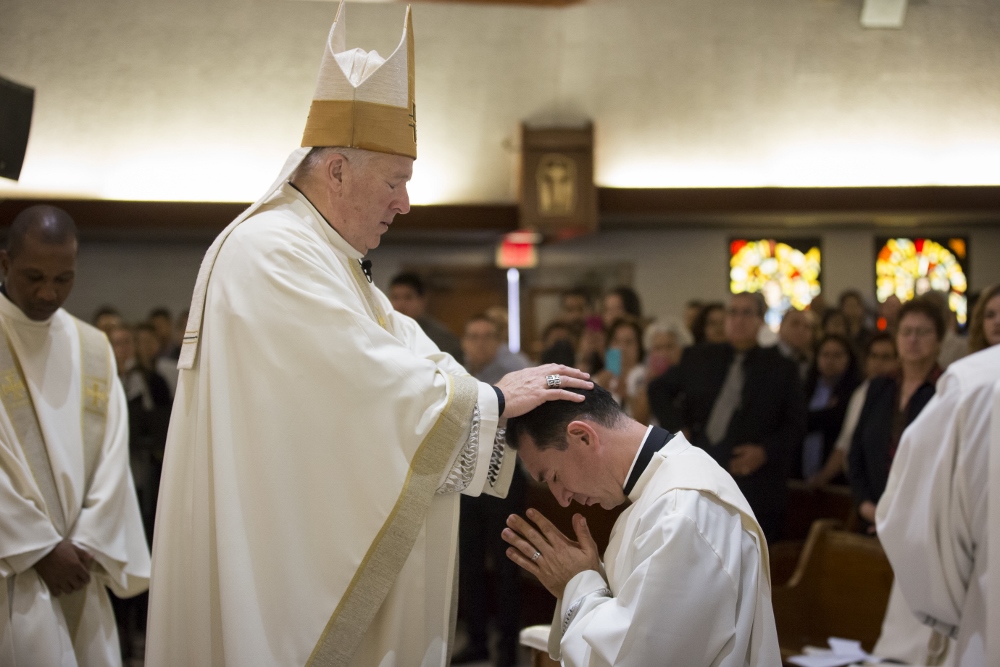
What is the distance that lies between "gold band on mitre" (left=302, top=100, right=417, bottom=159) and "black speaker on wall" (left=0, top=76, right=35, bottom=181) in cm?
162

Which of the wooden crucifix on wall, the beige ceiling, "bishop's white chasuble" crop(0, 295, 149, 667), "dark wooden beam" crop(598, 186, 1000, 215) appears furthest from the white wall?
"bishop's white chasuble" crop(0, 295, 149, 667)

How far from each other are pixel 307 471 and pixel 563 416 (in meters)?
0.64

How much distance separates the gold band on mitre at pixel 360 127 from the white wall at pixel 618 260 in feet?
31.6

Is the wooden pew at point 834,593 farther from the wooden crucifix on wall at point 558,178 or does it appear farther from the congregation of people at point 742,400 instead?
the wooden crucifix on wall at point 558,178

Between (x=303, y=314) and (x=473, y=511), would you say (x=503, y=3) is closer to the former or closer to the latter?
(x=473, y=511)

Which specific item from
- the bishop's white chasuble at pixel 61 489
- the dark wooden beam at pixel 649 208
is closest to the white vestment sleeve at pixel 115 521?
the bishop's white chasuble at pixel 61 489

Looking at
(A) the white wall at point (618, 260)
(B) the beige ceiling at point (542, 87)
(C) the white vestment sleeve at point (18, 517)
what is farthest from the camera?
(A) the white wall at point (618, 260)

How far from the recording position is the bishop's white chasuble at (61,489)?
315cm

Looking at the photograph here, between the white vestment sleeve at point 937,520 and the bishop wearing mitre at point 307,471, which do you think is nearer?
the bishop wearing mitre at point 307,471

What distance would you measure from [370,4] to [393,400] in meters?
7.49

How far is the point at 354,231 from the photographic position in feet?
9.30

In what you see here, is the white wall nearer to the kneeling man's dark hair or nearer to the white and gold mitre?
the white and gold mitre

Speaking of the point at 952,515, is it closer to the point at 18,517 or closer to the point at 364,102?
the point at 364,102

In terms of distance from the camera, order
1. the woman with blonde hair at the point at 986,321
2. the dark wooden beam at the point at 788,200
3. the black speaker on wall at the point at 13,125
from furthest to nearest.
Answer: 1. the dark wooden beam at the point at 788,200
2. the woman with blonde hair at the point at 986,321
3. the black speaker on wall at the point at 13,125
